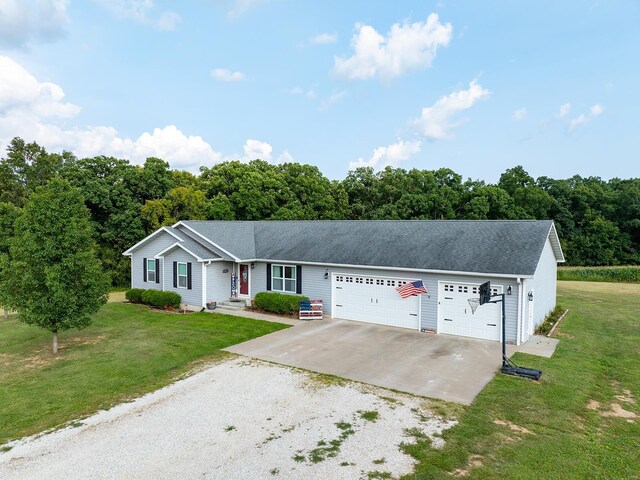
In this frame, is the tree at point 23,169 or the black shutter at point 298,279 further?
the tree at point 23,169

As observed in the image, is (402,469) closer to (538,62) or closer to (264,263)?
(264,263)

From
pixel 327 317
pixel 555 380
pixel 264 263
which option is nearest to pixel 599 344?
pixel 555 380

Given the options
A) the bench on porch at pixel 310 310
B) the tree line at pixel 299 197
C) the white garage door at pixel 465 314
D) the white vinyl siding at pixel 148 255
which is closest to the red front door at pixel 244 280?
the white vinyl siding at pixel 148 255

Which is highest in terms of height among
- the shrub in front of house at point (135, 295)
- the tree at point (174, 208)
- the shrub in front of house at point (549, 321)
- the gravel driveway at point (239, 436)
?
the tree at point (174, 208)

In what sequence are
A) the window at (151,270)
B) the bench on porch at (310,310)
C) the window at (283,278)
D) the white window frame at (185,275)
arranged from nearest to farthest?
Answer: 1. the bench on porch at (310,310)
2. the window at (283,278)
3. the white window frame at (185,275)
4. the window at (151,270)

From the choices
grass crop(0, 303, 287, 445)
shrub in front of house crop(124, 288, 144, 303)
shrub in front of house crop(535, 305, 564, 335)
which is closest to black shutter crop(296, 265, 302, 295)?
grass crop(0, 303, 287, 445)

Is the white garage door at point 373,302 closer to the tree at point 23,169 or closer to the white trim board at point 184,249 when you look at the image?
the white trim board at point 184,249
